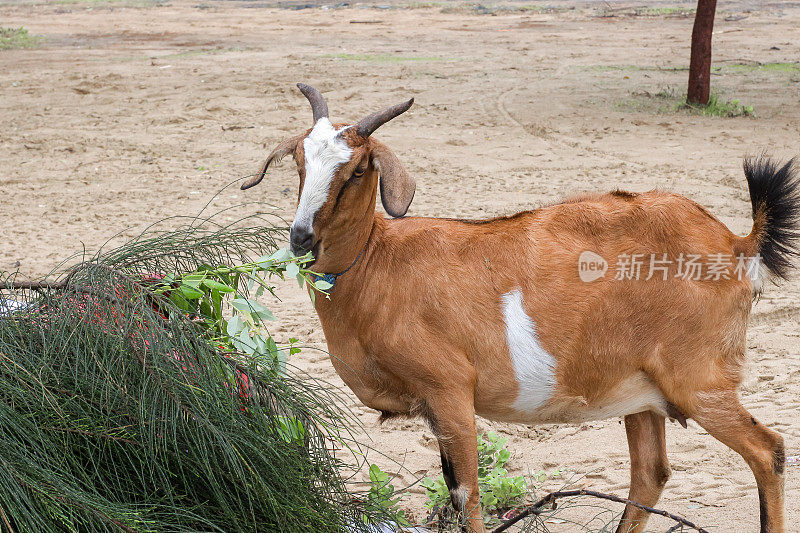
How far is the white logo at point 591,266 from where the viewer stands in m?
3.36

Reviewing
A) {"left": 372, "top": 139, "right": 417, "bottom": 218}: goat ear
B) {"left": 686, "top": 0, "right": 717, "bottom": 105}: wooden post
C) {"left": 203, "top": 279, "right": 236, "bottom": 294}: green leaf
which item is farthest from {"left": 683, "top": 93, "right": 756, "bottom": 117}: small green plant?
{"left": 203, "top": 279, "right": 236, "bottom": 294}: green leaf

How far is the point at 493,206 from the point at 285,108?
407 cm

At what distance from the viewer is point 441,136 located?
9.75m

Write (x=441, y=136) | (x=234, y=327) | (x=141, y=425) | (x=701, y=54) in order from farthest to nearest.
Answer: (x=701, y=54), (x=441, y=136), (x=234, y=327), (x=141, y=425)

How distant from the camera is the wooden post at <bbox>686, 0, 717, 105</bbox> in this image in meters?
10.6

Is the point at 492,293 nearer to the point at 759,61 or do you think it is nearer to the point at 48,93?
the point at 48,93

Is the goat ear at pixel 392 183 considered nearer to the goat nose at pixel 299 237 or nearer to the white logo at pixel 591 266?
the goat nose at pixel 299 237

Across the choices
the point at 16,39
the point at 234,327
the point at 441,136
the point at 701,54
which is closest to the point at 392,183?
the point at 234,327

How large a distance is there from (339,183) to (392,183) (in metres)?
0.20

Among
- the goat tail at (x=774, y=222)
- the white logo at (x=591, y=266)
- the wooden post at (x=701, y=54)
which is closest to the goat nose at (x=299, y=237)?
the white logo at (x=591, y=266)

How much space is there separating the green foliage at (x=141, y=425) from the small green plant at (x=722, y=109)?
9251 mm

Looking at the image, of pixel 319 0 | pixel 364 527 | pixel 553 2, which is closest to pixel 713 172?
pixel 364 527

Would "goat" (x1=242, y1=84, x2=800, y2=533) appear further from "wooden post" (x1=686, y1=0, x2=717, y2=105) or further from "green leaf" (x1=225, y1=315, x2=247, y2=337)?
"wooden post" (x1=686, y1=0, x2=717, y2=105)

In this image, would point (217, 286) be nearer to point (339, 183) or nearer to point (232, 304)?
point (232, 304)
